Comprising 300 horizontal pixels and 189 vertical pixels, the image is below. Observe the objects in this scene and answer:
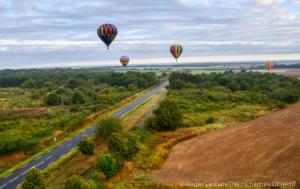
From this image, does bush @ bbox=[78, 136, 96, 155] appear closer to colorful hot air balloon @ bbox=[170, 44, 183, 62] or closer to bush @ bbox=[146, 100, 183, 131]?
bush @ bbox=[146, 100, 183, 131]

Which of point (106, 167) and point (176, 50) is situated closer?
point (106, 167)

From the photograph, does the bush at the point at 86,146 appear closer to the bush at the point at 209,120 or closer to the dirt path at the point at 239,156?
the dirt path at the point at 239,156

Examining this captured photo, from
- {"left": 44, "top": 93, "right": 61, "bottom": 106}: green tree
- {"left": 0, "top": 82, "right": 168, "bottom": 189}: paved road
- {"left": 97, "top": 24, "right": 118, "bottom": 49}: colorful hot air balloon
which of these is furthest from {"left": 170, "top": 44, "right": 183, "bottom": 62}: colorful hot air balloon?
{"left": 0, "top": 82, "right": 168, "bottom": 189}: paved road

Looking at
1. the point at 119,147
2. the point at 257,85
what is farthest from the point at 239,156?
A: the point at 257,85

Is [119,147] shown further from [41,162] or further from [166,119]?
[166,119]

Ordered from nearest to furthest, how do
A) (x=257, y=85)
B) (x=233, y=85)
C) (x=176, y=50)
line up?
(x=176, y=50) → (x=257, y=85) → (x=233, y=85)

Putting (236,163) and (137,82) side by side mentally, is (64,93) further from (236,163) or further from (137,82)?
(236,163)
